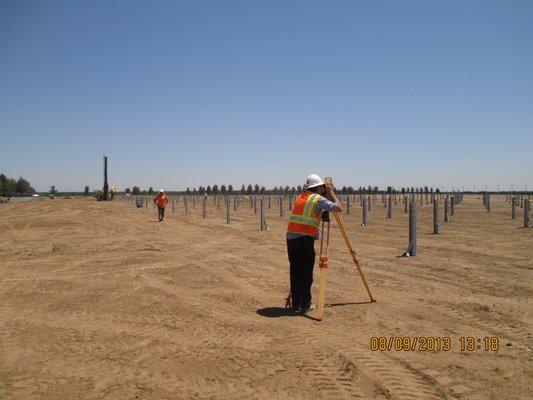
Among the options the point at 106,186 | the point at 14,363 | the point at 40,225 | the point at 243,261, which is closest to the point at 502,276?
the point at 243,261

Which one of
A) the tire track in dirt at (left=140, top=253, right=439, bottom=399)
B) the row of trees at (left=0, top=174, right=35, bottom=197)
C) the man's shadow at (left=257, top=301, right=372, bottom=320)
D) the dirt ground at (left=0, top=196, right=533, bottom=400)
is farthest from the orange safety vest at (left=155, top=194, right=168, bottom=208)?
the row of trees at (left=0, top=174, right=35, bottom=197)

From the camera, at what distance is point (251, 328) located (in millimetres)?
5512

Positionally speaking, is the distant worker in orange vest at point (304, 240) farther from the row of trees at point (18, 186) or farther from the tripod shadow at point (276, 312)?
the row of trees at point (18, 186)

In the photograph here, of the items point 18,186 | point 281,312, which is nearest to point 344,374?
point 281,312

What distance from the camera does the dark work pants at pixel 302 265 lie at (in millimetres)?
6113

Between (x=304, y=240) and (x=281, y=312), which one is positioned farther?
(x=281, y=312)

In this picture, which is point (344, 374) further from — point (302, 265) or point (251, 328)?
point (302, 265)

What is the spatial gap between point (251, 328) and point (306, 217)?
1.58 m

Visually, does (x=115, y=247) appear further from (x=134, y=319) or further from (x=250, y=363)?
(x=250, y=363)

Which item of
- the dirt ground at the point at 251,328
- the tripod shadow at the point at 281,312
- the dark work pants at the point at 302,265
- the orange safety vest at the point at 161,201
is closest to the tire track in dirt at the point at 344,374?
the dirt ground at the point at 251,328

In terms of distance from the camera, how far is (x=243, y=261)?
1129cm

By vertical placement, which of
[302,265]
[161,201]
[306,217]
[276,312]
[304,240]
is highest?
[306,217]

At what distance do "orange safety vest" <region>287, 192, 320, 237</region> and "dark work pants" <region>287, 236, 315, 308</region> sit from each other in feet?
0.38

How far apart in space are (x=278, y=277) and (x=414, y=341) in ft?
14.4
